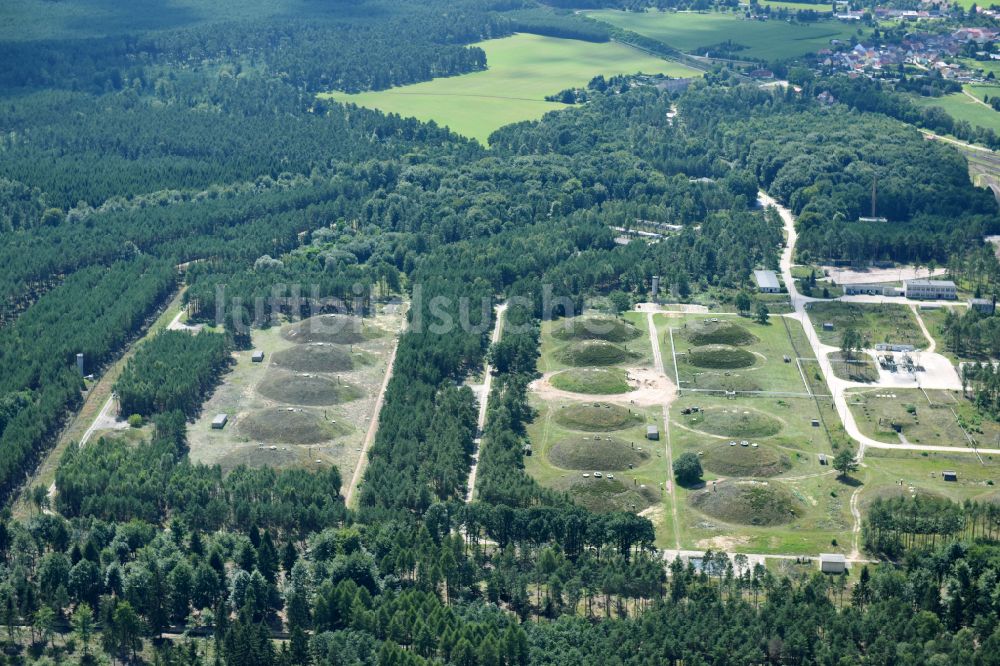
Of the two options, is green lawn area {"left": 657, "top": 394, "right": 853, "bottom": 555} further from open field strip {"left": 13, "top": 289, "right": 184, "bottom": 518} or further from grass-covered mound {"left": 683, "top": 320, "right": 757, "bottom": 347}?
open field strip {"left": 13, "top": 289, "right": 184, "bottom": 518}

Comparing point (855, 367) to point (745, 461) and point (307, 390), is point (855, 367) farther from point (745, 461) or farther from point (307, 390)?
point (307, 390)

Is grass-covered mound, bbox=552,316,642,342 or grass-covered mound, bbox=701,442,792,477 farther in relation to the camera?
grass-covered mound, bbox=552,316,642,342

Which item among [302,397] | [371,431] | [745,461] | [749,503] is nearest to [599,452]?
[745,461]

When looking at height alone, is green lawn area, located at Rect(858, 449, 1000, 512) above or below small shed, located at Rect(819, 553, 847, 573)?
below

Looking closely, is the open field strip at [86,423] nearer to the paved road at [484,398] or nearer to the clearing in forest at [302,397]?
the clearing in forest at [302,397]

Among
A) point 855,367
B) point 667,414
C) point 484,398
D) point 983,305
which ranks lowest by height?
point 484,398

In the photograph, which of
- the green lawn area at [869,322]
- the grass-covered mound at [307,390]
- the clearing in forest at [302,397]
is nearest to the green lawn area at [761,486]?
the green lawn area at [869,322]

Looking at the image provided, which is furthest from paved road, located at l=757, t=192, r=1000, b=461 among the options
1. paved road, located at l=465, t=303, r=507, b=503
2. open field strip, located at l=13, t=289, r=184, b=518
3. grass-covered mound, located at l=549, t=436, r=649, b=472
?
open field strip, located at l=13, t=289, r=184, b=518

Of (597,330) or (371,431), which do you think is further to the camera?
(597,330)
